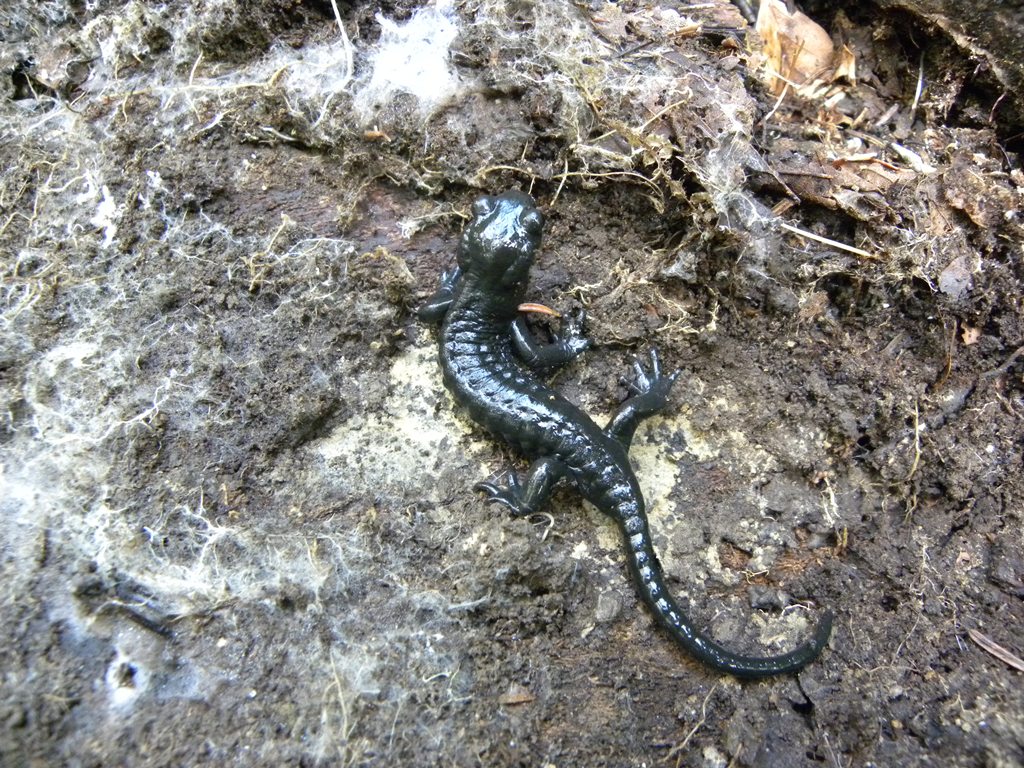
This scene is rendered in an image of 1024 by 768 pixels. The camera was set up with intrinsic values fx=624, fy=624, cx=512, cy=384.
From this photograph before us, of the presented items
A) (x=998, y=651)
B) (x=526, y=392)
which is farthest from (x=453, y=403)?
(x=998, y=651)

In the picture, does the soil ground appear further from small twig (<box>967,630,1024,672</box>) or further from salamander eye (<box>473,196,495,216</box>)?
salamander eye (<box>473,196,495,216</box>)

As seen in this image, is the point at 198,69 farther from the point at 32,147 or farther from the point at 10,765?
the point at 10,765

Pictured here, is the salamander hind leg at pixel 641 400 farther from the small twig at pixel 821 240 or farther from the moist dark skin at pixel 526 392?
the small twig at pixel 821 240

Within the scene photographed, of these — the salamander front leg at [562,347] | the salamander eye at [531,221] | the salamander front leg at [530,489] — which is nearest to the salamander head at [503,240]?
the salamander eye at [531,221]

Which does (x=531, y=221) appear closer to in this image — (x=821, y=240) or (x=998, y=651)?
(x=821, y=240)

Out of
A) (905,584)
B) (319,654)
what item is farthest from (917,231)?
(319,654)

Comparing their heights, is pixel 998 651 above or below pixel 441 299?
below

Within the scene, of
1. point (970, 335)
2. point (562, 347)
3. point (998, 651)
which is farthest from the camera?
point (562, 347)
